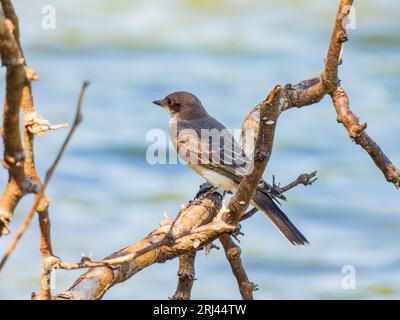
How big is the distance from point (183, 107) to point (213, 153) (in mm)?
792

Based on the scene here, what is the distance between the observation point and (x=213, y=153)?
5750 millimetres

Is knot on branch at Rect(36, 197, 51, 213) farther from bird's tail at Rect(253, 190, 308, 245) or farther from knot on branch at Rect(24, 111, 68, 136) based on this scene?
bird's tail at Rect(253, 190, 308, 245)

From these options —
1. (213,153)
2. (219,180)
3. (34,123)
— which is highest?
(213,153)

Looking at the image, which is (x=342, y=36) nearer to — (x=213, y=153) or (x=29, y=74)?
(x=29, y=74)

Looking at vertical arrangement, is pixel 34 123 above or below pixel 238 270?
below

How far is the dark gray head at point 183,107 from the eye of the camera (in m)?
6.37

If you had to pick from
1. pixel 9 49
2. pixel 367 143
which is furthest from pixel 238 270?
pixel 9 49

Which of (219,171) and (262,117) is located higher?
(219,171)

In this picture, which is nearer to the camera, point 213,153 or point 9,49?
point 9,49
